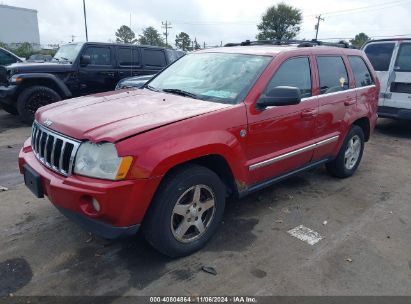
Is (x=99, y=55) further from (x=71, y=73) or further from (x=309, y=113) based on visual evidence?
(x=309, y=113)

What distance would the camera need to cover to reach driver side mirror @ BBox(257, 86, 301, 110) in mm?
3234

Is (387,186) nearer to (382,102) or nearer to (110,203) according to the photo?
(382,102)

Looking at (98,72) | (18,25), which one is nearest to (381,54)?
(98,72)

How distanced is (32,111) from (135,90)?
16.3 ft

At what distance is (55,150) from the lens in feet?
9.24

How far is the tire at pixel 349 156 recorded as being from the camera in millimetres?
4855

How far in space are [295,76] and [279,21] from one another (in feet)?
180

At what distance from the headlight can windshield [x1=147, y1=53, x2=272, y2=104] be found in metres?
1.23

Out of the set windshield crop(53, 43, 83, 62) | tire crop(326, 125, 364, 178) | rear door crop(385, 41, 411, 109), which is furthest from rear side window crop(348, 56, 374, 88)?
windshield crop(53, 43, 83, 62)

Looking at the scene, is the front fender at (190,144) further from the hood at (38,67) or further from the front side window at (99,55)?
the front side window at (99,55)

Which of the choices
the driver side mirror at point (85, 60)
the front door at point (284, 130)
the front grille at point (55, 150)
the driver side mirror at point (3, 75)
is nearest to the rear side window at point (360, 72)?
the front door at point (284, 130)

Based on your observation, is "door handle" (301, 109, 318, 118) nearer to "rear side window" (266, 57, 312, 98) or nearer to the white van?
"rear side window" (266, 57, 312, 98)

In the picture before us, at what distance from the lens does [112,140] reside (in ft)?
8.20

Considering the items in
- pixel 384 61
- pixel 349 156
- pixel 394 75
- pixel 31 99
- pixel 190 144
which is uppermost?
pixel 384 61
